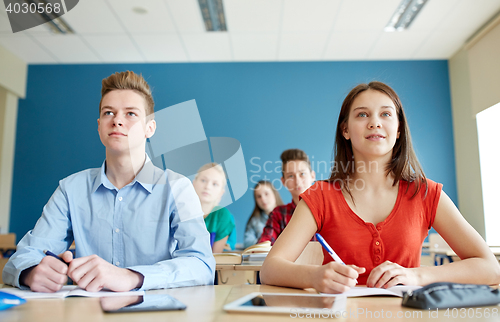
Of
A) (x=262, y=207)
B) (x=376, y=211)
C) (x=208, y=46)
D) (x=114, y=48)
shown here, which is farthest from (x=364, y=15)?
(x=376, y=211)

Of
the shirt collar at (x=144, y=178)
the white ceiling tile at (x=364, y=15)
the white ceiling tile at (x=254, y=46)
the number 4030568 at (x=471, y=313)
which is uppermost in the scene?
the white ceiling tile at (x=254, y=46)

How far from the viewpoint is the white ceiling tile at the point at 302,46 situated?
4.11m

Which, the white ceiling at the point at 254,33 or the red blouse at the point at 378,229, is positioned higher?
the white ceiling at the point at 254,33

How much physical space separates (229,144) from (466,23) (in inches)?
119

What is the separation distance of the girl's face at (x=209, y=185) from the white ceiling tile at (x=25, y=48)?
3.04 m

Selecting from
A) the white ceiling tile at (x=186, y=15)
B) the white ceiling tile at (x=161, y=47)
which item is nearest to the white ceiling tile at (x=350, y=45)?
the white ceiling tile at (x=186, y=15)

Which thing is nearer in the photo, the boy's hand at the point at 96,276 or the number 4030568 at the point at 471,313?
the number 4030568 at the point at 471,313

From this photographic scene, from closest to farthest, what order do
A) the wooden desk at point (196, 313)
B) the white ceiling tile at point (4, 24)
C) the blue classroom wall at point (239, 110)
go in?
the wooden desk at point (196, 313) → the white ceiling tile at point (4, 24) → the blue classroom wall at point (239, 110)

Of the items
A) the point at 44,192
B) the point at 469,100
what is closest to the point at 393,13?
the point at 469,100

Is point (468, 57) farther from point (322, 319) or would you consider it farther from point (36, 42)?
point (36, 42)

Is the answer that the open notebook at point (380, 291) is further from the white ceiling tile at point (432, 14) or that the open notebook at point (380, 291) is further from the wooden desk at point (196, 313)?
the white ceiling tile at point (432, 14)

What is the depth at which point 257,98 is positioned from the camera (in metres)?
4.76

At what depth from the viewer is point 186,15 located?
3664 mm

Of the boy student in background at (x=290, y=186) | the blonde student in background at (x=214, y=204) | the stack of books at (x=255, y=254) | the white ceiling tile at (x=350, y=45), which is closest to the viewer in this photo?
Answer: the stack of books at (x=255, y=254)
